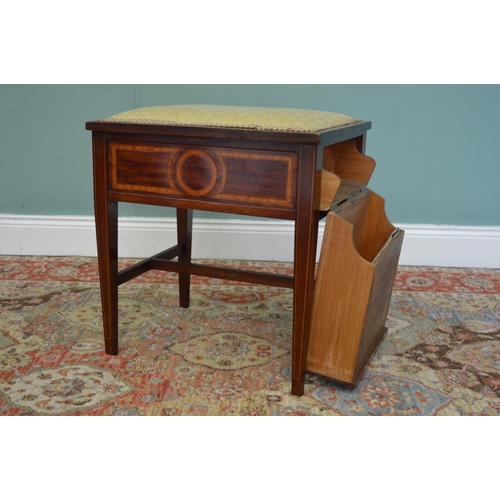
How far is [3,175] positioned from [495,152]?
Answer: 7.78 ft

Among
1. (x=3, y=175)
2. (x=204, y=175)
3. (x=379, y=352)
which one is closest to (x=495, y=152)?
(x=379, y=352)

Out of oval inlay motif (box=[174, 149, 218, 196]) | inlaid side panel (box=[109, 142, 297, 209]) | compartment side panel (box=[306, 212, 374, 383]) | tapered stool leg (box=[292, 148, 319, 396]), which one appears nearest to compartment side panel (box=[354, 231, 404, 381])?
compartment side panel (box=[306, 212, 374, 383])

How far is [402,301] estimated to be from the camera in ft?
7.89

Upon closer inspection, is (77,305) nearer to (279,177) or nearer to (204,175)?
(204,175)

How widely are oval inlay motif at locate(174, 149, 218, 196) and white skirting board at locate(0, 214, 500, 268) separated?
4.25 feet

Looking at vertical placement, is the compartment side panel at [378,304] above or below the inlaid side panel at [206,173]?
below

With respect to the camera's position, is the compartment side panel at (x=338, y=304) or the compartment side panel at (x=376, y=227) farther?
the compartment side panel at (x=376, y=227)

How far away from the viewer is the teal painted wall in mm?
2777

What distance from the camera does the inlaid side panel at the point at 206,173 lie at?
1.53 metres

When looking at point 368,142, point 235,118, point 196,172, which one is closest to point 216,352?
point 196,172

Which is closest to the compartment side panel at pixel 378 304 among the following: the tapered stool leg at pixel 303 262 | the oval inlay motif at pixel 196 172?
the tapered stool leg at pixel 303 262

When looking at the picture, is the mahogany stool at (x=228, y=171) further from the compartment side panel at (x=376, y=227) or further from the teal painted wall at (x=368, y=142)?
the teal painted wall at (x=368, y=142)

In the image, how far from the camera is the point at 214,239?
117 inches

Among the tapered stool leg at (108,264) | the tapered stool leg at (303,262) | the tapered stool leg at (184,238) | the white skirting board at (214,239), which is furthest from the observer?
the white skirting board at (214,239)
